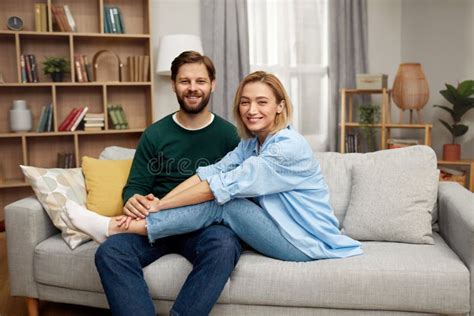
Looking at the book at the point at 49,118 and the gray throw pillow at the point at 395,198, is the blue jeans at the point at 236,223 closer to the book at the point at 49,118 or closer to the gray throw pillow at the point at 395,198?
the gray throw pillow at the point at 395,198

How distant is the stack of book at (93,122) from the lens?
419cm

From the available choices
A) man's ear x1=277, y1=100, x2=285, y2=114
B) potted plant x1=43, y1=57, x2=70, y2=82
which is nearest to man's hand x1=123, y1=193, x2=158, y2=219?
man's ear x1=277, y1=100, x2=285, y2=114

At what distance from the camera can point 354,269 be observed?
6.43ft

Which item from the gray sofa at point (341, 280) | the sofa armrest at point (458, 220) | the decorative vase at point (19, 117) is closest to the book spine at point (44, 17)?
the decorative vase at point (19, 117)

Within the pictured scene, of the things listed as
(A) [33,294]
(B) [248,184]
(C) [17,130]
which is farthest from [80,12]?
(B) [248,184]

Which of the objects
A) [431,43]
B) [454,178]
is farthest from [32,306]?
[431,43]

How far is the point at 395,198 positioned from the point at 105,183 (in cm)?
131

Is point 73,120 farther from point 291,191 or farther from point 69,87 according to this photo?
point 291,191

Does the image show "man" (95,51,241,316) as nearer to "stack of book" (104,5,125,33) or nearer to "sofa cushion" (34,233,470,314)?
"sofa cushion" (34,233,470,314)

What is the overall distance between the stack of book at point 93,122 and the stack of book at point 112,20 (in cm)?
67

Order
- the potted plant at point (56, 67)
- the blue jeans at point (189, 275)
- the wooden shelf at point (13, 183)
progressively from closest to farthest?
the blue jeans at point (189, 275), the wooden shelf at point (13, 183), the potted plant at point (56, 67)

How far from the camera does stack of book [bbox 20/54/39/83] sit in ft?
Result: 13.2

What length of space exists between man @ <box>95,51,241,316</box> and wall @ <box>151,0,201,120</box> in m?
2.20

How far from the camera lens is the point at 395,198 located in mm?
2326
